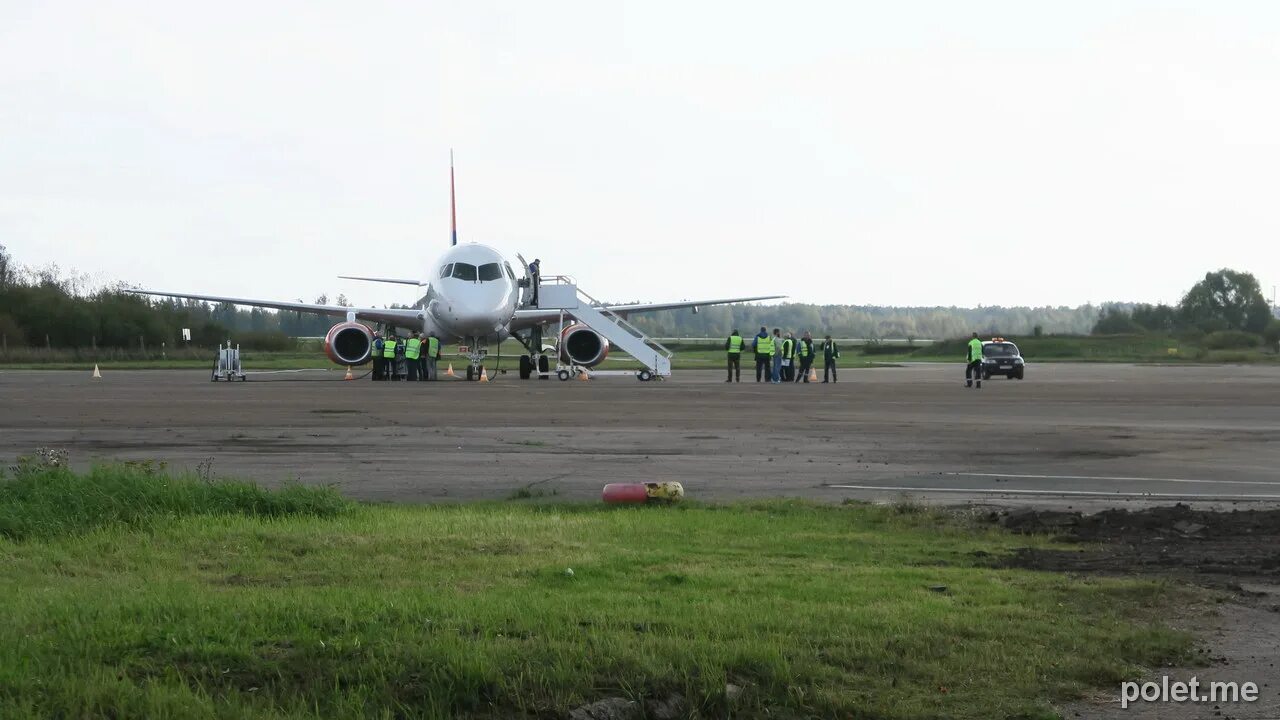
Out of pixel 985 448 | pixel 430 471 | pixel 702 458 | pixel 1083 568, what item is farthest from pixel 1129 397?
pixel 1083 568

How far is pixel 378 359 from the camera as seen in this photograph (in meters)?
41.3

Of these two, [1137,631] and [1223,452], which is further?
[1223,452]

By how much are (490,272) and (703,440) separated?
77.9ft

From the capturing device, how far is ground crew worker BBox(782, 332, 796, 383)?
4206 centimetres

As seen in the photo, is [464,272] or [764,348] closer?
[464,272]

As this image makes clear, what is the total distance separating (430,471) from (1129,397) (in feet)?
67.5

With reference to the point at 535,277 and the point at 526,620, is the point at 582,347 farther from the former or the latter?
the point at 526,620

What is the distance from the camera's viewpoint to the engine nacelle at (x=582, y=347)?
140 feet

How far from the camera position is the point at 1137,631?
635 cm

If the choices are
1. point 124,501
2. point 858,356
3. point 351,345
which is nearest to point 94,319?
point 351,345

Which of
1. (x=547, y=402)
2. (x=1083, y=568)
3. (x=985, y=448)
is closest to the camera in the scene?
(x=1083, y=568)

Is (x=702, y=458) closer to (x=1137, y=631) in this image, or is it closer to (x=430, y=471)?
(x=430, y=471)

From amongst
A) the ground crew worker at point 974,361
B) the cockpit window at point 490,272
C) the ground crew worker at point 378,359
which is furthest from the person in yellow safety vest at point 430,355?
the ground crew worker at point 974,361

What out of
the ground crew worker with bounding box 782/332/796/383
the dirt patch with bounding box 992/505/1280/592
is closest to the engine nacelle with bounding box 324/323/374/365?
the ground crew worker with bounding box 782/332/796/383
